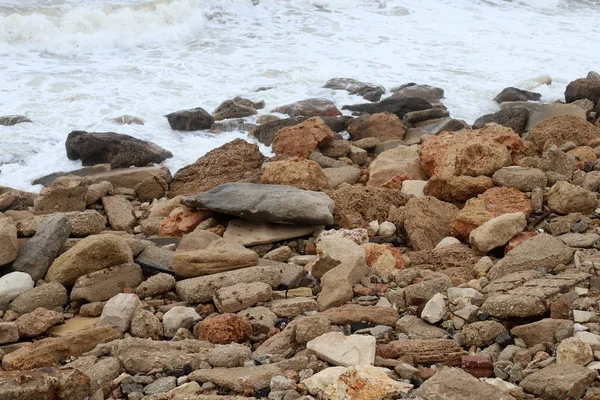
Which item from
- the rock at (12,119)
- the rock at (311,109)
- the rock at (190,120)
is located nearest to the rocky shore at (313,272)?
the rock at (190,120)

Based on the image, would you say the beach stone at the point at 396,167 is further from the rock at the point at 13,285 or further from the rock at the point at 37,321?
the rock at the point at 37,321

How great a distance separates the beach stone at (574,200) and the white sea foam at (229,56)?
4.48m

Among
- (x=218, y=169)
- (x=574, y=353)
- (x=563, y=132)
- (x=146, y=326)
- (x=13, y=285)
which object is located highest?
(x=574, y=353)

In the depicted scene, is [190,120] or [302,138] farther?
[190,120]

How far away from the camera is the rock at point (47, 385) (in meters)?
3.39

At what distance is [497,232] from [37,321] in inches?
127

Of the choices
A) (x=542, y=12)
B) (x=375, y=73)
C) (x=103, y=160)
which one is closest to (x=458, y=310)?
(x=103, y=160)

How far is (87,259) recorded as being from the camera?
5324 mm

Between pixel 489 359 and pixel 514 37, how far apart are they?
14.3 metres

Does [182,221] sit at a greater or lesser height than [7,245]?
lesser

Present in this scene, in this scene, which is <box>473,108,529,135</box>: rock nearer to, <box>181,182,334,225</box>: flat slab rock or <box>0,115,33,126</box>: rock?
<box>181,182,334,225</box>: flat slab rock

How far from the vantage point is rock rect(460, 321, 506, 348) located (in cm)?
401

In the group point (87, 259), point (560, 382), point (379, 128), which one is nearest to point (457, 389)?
point (560, 382)

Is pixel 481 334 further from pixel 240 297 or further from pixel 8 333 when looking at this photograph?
pixel 8 333
